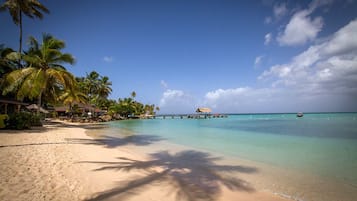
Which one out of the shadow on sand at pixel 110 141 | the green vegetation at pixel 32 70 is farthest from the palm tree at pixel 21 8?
the shadow on sand at pixel 110 141

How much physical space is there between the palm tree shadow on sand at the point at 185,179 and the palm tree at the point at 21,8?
17.6 metres

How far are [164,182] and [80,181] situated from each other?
190cm

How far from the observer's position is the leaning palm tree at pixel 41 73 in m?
12.6

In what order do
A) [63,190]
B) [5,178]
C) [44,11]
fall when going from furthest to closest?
[44,11] < [5,178] < [63,190]

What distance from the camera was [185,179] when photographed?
471cm

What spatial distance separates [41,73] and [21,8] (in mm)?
7139

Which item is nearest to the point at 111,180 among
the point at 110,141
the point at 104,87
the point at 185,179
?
the point at 185,179

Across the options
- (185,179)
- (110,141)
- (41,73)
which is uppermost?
(41,73)

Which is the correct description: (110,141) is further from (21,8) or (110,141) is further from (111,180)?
(21,8)

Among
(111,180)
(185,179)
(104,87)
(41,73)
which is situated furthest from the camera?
(104,87)

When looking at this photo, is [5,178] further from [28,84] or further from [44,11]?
[44,11]

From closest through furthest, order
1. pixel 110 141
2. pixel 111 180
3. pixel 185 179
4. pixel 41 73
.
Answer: pixel 111 180 < pixel 185 179 < pixel 110 141 < pixel 41 73

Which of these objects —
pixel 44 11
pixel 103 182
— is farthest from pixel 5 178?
pixel 44 11

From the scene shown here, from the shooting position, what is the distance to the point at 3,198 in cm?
285
